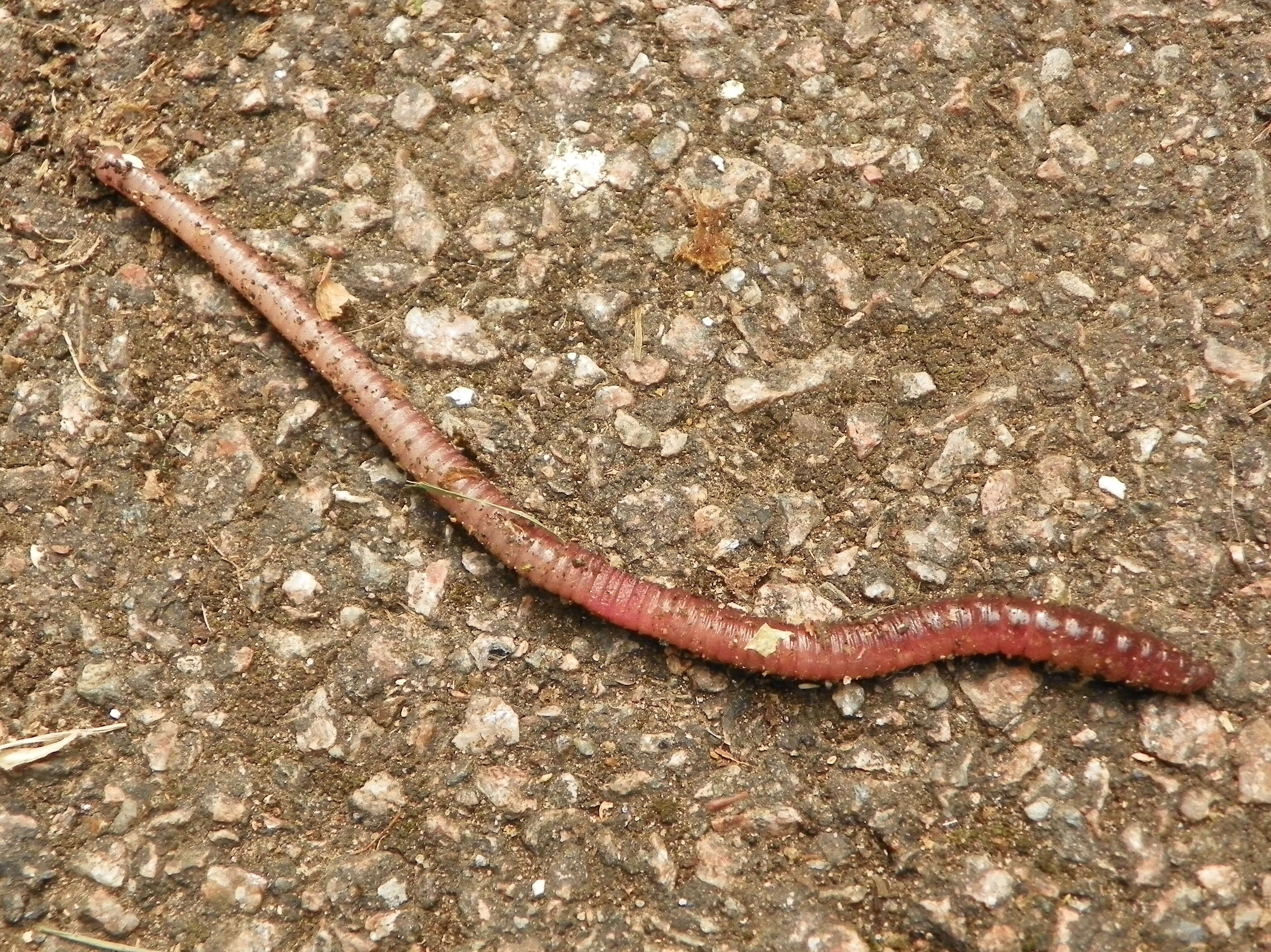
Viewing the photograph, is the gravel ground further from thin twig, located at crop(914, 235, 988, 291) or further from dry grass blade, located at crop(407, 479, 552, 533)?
dry grass blade, located at crop(407, 479, 552, 533)

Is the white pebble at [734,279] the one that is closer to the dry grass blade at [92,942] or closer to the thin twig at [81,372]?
the thin twig at [81,372]

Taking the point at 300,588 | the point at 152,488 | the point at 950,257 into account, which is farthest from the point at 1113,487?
the point at 152,488

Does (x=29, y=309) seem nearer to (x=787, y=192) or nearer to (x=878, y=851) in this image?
(x=787, y=192)

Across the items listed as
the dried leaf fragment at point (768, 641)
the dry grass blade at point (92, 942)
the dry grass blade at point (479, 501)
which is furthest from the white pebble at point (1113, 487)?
the dry grass blade at point (92, 942)

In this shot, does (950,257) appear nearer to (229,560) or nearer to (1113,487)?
(1113,487)

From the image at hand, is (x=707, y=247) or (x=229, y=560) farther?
(x=707, y=247)

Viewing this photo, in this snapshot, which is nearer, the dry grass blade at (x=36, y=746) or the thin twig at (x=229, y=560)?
the dry grass blade at (x=36, y=746)

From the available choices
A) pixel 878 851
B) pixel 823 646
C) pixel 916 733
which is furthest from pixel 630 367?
pixel 878 851
